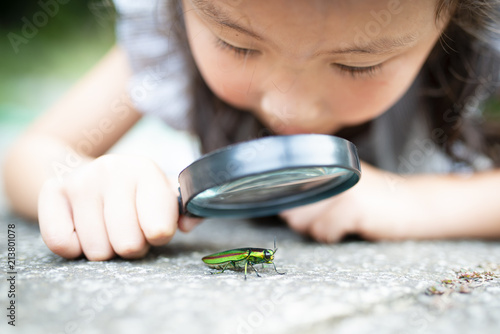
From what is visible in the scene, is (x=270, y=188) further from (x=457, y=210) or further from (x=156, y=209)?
(x=457, y=210)

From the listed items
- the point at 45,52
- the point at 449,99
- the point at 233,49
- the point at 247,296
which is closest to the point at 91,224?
the point at 247,296

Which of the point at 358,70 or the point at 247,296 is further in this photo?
the point at 358,70

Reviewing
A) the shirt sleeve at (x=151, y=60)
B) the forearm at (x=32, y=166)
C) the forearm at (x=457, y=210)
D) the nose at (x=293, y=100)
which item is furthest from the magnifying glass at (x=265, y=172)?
the shirt sleeve at (x=151, y=60)

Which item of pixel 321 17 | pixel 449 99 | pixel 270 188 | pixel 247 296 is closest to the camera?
pixel 247 296

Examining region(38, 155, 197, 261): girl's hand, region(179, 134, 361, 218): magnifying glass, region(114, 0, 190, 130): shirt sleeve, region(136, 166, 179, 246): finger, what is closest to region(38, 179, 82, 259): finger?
region(38, 155, 197, 261): girl's hand

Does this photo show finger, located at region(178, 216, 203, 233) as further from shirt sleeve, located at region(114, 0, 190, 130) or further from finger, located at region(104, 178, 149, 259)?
shirt sleeve, located at region(114, 0, 190, 130)

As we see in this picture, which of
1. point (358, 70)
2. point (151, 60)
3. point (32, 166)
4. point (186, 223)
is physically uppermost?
point (151, 60)

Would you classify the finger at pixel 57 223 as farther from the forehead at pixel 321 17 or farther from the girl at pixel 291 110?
the forehead at pixel 321 17
